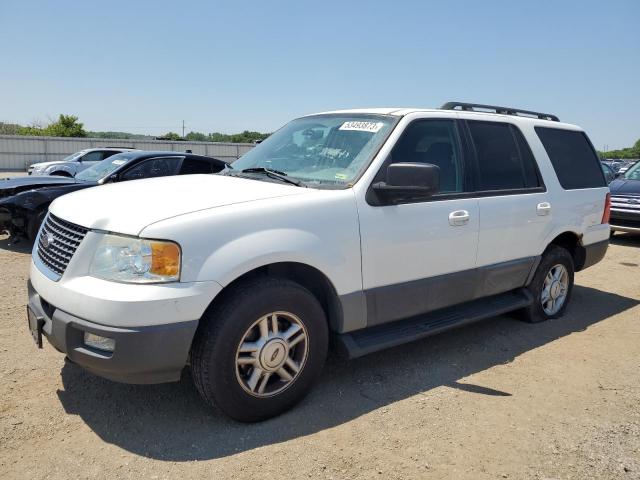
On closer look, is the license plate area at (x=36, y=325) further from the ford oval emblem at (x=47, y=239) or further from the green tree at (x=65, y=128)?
the green tree at (x=65, y=128)

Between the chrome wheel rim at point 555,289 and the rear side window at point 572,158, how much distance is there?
0.84 metres

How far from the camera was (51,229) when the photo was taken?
3.18 meters

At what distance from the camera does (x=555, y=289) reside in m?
5.14

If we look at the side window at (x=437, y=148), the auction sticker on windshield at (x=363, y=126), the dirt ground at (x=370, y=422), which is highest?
the auction sticker on windshield at (x=363, y=126)

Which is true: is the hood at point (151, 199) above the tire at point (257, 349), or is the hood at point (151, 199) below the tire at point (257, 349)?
above

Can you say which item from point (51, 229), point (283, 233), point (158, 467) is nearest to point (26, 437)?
point (158, 467)

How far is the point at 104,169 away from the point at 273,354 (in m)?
6.52

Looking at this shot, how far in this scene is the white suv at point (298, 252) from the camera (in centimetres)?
262

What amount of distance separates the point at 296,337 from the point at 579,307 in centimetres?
401

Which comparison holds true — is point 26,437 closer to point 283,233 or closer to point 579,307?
point 283,233

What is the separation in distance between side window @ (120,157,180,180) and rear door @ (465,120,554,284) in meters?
5.54

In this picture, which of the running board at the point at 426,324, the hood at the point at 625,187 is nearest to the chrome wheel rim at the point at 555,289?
the running board at the point at 426,324

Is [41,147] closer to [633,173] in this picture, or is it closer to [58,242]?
[633,173]

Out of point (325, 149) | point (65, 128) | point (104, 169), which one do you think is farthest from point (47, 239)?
point (65, 128)
